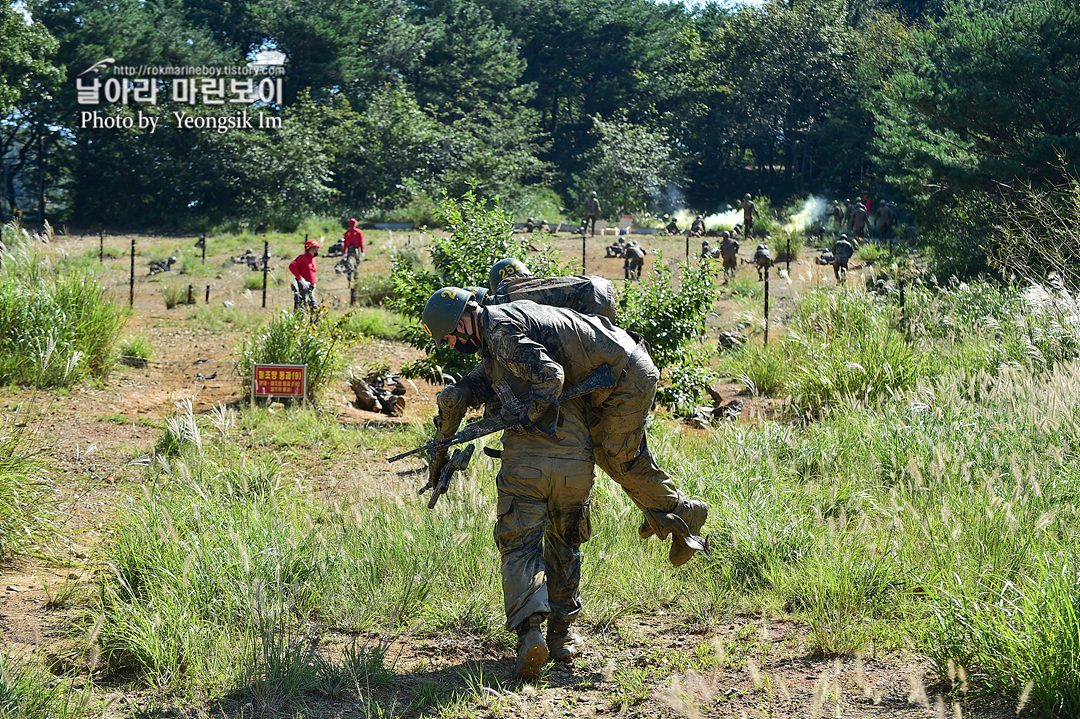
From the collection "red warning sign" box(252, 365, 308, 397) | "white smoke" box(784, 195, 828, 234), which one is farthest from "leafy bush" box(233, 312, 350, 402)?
"white smoke" box(784, 195, 828, 234)

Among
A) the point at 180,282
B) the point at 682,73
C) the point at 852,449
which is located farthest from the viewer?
the point at 682,73

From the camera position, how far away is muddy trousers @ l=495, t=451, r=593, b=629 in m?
4.12

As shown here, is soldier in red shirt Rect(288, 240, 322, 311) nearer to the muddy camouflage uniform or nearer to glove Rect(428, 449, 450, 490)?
glove Rect(428, 449, 450, 490)

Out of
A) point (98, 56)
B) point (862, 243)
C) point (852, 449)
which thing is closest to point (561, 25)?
point (98, 56)

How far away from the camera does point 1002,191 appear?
17.0 metres

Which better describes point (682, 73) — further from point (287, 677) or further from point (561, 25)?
point (287, 677)

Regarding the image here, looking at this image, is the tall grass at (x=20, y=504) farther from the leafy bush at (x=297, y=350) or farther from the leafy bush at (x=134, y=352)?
the leafy bush at (x=134, y=352)

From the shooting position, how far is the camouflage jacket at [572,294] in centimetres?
462

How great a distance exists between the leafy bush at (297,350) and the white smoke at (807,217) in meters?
21.2

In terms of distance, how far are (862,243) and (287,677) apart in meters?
25.7

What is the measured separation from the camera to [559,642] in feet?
14.7

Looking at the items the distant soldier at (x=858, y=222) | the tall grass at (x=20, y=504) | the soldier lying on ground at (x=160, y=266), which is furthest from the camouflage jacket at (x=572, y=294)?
the distant soldier at (x=858, y=222)

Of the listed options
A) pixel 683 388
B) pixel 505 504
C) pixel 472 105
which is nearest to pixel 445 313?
pixel 505 504

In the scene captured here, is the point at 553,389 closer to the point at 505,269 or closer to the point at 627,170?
the point at 505,269
